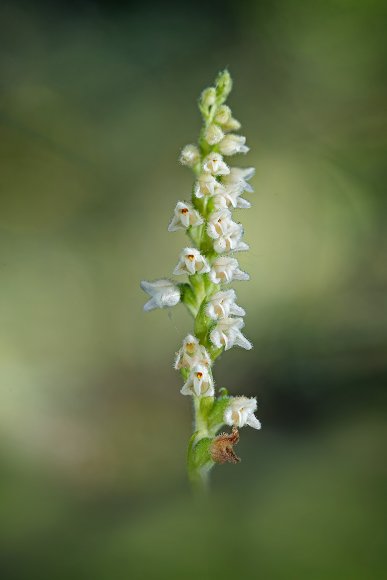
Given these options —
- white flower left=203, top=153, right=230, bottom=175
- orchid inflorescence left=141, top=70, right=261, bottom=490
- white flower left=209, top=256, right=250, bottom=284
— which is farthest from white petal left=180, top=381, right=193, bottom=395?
white flower left=203, top=153, right=230, bottom=175

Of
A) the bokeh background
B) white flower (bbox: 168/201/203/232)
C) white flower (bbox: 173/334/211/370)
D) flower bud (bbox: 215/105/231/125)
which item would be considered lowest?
white flower (bbox: 173/334/211/370)

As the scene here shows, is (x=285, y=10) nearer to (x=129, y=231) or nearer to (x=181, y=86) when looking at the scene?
(x=181, y=86)

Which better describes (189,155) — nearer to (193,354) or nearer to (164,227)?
(193,354)

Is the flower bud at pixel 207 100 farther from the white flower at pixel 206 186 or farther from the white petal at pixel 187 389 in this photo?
the white petal at pixel 187 389

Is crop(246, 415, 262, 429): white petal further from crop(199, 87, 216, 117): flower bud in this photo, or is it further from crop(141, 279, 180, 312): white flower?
crop(199, 87, 216, 117): flower bud

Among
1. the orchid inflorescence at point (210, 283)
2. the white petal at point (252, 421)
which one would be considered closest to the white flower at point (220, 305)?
the orchid inflorescence at point (210, 283)

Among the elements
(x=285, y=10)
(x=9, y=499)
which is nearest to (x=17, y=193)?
(x=285, y=10)

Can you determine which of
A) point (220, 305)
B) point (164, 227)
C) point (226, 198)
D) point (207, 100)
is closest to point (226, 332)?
point (220, 305)
